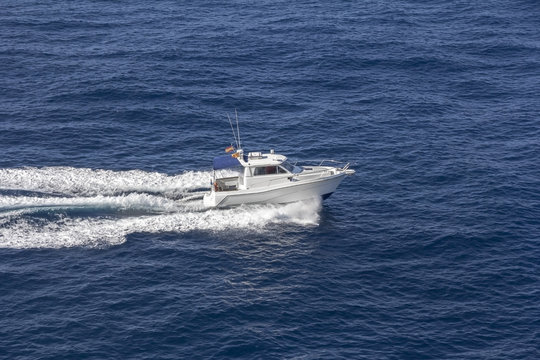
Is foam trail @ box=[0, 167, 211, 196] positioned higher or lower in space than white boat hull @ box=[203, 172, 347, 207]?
higher

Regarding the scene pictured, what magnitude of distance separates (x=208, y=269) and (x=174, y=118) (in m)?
32.0

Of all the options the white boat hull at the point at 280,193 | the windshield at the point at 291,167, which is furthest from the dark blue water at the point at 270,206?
the windshield at the point at 291,167

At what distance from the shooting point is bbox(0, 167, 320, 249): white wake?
68.9 meters

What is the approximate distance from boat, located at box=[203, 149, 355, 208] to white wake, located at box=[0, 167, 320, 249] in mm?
880

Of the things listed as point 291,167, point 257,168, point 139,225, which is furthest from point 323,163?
point 139,225

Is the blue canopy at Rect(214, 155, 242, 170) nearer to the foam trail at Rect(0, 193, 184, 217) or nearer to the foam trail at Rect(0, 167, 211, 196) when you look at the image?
the foam trail at Rect(0, 167, 211, 196)

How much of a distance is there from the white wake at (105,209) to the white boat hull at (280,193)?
2.32 ft

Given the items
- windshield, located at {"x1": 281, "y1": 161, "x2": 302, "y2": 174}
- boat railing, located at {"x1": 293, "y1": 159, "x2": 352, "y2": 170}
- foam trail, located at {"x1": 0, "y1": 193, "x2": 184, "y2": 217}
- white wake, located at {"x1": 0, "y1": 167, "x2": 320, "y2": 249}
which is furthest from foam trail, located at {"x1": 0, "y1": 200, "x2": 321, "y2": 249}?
boat railing, located at {"x1": 293, "y1": 159, "x2": 352, "y2": 170}

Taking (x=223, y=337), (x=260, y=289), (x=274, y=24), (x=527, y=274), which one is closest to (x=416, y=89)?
(x=274, y=24)

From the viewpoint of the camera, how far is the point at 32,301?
59.7 meters

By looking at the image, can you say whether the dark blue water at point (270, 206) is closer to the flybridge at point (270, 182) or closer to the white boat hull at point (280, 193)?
the white boat hull at point (280, 193)

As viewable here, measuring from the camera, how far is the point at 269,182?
7425 centimetres

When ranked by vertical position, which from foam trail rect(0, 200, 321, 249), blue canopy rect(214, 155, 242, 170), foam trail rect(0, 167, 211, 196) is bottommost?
foam trail rect(0, 200, 321, 249)

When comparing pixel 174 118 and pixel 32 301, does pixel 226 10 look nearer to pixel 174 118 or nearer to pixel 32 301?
pixel 174 118
